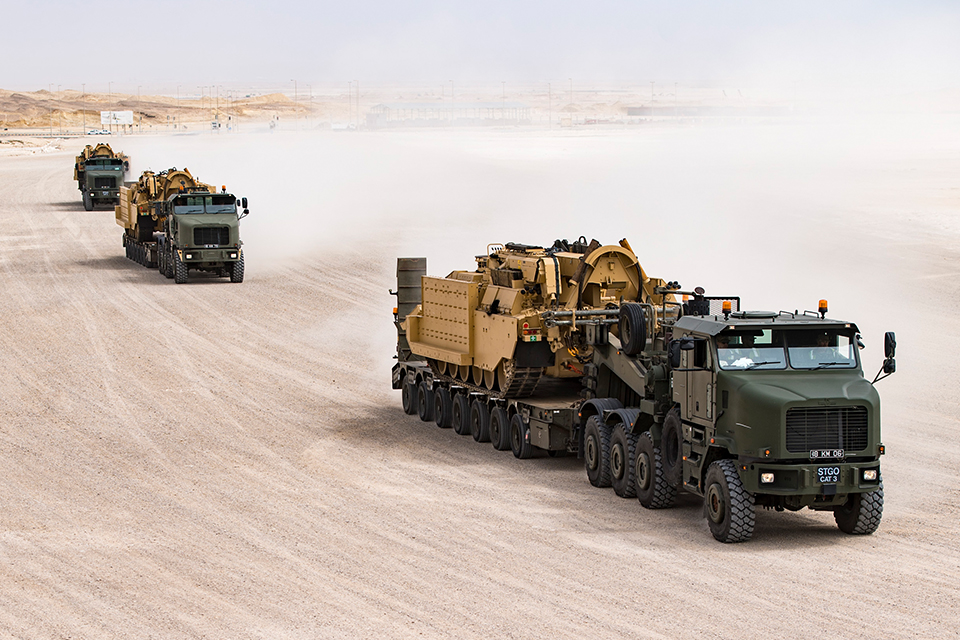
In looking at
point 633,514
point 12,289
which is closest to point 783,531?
point 633,514

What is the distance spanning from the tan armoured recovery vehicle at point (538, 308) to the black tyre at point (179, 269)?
73.2 ft

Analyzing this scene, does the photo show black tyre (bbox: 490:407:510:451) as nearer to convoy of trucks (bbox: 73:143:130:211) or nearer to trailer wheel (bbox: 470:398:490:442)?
trailer wheel (bbox: 470:398:490:442)

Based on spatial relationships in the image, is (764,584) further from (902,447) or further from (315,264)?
(315,264)

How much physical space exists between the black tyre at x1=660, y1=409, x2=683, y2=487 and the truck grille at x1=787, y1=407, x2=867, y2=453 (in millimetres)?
2181

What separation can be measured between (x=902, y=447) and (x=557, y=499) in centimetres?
649

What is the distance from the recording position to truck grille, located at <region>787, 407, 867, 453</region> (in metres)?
15.1

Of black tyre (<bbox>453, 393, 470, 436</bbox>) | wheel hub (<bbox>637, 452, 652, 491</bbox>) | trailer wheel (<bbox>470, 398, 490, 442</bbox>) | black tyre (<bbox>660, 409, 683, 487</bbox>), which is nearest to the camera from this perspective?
black tyre (<bbox>660, 409, 683, 487</bbox>)

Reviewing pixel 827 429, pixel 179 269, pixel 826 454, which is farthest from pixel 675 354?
pixel 179 269

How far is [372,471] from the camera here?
20.3 metres

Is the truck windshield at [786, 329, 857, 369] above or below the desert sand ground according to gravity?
above

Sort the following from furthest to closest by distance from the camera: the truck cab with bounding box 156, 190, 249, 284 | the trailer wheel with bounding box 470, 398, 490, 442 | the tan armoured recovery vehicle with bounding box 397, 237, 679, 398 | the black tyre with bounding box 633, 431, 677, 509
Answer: the truck cab with bounding box 156, 190, 249, 284 < the trailer wheel with bounding box 470, 398, 490, 442 < the tan armoured recovery vehicle with bounding box 397, 237, 679, 398 < the black tyre with bounding box 633, 431, 677, 509

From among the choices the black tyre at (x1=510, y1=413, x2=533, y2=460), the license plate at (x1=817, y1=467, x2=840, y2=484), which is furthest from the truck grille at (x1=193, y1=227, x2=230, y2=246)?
the license plate at (x1=817, y1=467, x2=840, y2=484)

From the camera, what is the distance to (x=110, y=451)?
2155 cm

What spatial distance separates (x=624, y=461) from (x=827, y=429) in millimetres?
3684
